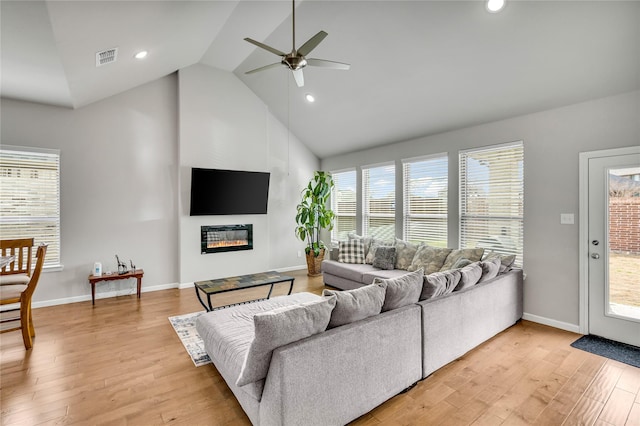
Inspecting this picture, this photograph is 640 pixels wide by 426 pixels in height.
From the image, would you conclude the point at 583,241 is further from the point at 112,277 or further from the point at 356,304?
the point at 112,277

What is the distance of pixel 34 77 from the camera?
3.47 m

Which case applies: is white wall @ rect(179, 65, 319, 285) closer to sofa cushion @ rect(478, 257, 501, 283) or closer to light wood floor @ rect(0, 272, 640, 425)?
light wood floor @ rect(0, 272, 640, 425)

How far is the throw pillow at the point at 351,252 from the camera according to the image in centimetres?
538

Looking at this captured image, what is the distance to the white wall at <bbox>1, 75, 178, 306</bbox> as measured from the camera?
176 inches

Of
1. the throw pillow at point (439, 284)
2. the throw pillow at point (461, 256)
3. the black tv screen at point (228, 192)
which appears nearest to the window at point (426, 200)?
the throw pillow at point (461, 256)

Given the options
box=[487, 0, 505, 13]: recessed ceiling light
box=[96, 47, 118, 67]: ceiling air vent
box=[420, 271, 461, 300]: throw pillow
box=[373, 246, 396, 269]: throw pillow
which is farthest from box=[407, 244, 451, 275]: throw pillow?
box=[96, 47, 118, 67]: ceiling air vent

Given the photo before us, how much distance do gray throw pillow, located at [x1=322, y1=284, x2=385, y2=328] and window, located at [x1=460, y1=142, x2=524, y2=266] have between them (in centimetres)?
281

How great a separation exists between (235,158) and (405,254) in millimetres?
3676

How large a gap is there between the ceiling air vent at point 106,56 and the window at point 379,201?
177 inches

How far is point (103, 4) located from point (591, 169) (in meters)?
5.14

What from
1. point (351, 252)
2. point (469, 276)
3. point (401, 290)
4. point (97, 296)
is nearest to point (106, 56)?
point (97, 296)

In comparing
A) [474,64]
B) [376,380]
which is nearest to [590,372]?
[376,380]

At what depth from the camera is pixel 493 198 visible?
430 cm

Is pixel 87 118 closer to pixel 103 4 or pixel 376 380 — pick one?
pixel 103 4
